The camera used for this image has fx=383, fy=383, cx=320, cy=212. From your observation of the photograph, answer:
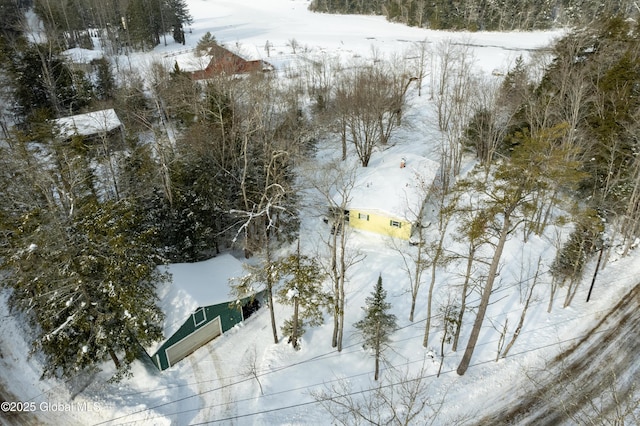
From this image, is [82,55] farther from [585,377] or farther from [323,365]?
[585,377]

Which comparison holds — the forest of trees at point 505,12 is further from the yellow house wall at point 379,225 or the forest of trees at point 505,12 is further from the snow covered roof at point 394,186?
the yellow house wall at point 379,225

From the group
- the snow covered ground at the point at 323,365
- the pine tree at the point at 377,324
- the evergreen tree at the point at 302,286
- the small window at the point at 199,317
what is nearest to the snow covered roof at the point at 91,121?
the snow covered ground at the point at 323,365

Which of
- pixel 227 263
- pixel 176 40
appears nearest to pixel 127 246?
pixel 227 263

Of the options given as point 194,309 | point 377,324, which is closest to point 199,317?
point 194,309

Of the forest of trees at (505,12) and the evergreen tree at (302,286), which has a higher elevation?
the forest of trees at (505,12)

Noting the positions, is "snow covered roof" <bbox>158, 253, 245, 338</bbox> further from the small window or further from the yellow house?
the yellow house

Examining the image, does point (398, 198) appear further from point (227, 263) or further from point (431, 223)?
point (227, 263)
